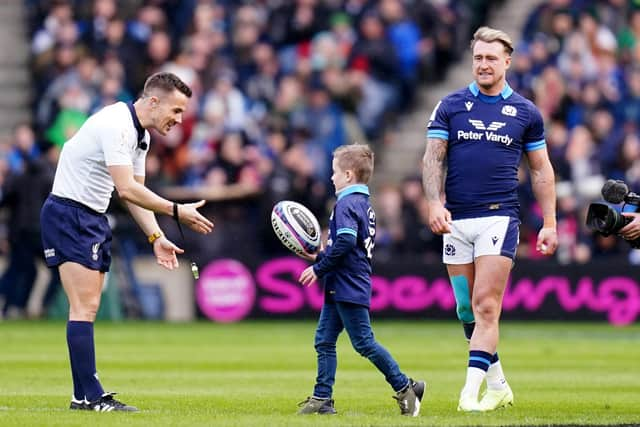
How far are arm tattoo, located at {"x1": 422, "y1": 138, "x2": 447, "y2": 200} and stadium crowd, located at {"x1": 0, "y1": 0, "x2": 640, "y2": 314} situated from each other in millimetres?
13224

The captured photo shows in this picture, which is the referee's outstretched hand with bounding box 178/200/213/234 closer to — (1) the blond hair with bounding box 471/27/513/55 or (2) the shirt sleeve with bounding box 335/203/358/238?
(2) the shirt sleeve with bounding box 335/203/358/238

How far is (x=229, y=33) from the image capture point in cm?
2944

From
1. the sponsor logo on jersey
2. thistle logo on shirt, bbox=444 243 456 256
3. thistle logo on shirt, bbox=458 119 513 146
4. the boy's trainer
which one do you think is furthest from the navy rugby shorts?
the sponsor logo on jersey

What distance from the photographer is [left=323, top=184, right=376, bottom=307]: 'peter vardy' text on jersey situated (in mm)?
11711

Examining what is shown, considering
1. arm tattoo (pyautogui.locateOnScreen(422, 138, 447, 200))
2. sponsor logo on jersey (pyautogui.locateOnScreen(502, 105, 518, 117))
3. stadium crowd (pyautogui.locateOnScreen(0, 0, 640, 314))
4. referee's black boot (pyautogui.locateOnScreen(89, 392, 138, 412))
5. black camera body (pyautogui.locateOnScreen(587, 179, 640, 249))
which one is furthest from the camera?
stadium crowd (pyautogui.locateOnScreen(0, 0, 640, 314))

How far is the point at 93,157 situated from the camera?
12.0m

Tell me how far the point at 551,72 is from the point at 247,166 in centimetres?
522

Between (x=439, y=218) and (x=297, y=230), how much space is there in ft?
3.50

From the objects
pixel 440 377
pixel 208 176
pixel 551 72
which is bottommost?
pixel 440 377

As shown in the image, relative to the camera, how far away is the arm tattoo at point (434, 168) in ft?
39.2

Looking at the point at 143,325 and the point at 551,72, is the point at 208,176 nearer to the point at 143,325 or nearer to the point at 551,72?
the point at 143,325

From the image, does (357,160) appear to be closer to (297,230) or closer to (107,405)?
(297,230)

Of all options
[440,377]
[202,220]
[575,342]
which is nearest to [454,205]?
[202,220]

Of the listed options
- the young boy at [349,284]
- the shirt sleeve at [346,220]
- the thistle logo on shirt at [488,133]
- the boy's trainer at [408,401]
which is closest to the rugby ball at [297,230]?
the young boy at [349,284]
